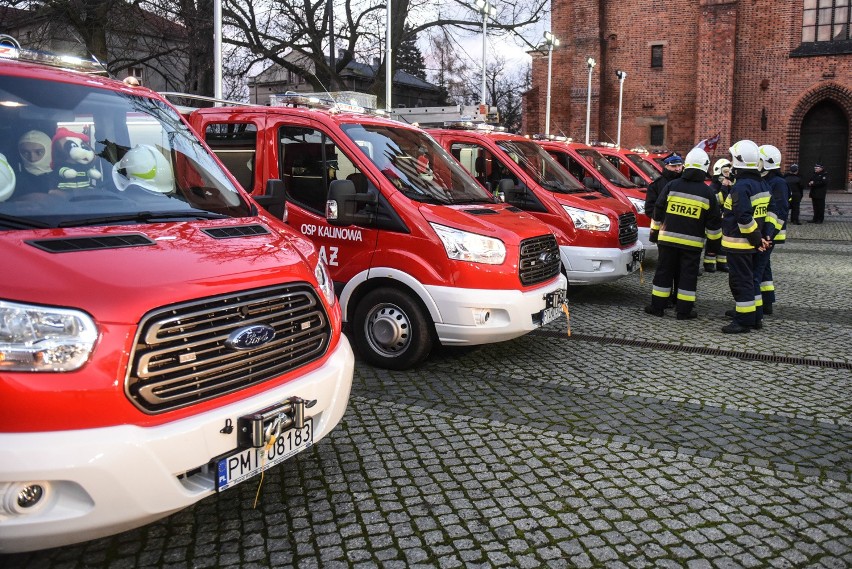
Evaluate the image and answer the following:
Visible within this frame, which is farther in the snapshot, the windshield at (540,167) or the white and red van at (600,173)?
the white and red van at (600,173)

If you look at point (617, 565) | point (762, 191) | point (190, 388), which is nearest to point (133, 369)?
point (190, 388)

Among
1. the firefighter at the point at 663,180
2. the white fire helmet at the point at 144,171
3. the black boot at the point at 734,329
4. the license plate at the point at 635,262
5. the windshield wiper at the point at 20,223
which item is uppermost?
the firefighter at the point at 663,180

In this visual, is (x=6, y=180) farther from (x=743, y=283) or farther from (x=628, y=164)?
(x=628, y=164)

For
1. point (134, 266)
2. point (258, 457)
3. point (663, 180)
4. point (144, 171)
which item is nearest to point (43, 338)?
point (134, 266)

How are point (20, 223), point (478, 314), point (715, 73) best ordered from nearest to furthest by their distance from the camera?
1. point (20, 223)
2. point (478, 314)
3. point (715, 73)

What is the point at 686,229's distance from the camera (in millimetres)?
8633

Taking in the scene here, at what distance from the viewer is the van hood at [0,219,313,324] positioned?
2.73m

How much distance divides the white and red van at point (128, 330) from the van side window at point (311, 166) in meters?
2.21

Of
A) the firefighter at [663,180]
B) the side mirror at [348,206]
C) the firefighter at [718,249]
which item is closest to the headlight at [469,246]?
the side mirror at [348,206]

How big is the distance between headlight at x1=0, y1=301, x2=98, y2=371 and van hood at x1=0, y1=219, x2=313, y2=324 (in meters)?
0.04

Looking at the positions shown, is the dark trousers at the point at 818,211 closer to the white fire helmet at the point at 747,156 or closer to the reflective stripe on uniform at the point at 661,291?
the reflective stripe on uniform at the point at 661,291

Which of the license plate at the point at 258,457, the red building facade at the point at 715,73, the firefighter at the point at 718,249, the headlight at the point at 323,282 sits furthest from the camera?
the red building facade at the point at 715,73

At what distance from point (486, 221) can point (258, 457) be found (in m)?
3.54

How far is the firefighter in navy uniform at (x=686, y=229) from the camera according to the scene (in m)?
8.59
